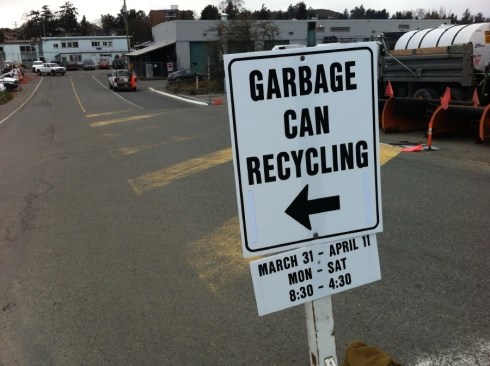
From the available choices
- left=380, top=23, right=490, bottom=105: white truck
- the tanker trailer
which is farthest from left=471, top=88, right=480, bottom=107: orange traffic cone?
left=380, top=23, right=490, bottom=105: white truck

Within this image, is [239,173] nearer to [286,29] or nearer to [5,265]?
[5,265]

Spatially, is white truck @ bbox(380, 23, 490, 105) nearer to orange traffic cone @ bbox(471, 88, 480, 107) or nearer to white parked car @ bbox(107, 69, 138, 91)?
orange traffic cone @ bbox(471, 88, 480, 107)

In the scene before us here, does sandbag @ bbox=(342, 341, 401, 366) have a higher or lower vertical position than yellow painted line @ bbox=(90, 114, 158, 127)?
lower

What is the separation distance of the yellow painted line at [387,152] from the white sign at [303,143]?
7456 millimetres

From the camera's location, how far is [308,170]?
2.16 metres

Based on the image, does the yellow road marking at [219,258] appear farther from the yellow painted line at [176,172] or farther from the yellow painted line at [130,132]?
the yellow painted line at [130,132]

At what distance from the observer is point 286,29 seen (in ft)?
188

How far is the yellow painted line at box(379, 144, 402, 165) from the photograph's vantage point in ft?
31.9

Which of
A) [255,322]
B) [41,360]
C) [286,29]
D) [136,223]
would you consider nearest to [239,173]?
[255,322]

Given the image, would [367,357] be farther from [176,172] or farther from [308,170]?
[176,172]

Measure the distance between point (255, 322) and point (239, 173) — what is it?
2.14 metres

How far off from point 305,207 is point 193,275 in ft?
9.53

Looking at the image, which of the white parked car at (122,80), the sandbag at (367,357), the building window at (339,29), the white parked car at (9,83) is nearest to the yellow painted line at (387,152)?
the sandbag at (367,357)

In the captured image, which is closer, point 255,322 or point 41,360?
point 41,360
